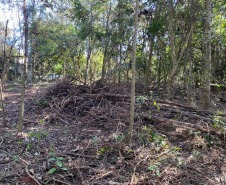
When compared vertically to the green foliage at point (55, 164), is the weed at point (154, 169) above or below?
below

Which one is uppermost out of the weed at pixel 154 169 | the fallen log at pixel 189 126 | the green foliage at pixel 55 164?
the fallen log at pixel 189 126

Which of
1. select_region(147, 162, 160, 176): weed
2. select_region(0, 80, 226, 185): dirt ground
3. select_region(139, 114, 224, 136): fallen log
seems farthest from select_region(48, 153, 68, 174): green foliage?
select_region(139, 114, 224, 136): fallen log

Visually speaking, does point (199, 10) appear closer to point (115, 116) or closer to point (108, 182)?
point (115, 116)

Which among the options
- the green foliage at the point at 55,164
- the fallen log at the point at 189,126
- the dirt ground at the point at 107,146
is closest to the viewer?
the green foliage at the point at 55,164

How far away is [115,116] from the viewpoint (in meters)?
5.00

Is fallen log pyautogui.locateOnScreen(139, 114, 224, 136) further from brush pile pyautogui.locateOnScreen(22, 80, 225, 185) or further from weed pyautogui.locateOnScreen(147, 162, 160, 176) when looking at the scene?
weed pyautogui.locateOnScreen(147, 162, 160, 176)

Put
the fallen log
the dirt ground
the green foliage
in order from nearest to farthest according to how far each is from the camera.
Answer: the green foliage, the dirt ground, the fallen log

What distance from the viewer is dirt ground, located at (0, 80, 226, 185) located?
285 centimetres

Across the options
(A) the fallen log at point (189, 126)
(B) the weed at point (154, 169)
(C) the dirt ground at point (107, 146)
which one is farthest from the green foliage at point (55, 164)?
(A) the fallen log at point (189, 126)

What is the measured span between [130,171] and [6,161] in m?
1.97

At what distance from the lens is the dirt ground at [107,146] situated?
285 centimetres

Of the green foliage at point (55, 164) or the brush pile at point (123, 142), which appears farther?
the brush pile at point (123, 142)

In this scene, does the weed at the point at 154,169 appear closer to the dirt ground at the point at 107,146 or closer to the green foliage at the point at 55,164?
the dirt ground at the point at 107,146

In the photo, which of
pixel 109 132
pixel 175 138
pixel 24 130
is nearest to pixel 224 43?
pixel 175 138
